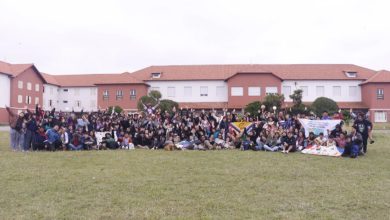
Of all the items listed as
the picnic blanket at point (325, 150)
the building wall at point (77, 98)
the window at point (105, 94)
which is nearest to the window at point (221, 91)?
the window at point (105, 94)

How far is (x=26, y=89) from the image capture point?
208ft

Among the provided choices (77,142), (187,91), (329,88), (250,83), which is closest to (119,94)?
(187,91)

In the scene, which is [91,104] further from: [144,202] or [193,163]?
[144,202]

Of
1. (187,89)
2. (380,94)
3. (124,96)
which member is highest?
(187,89)

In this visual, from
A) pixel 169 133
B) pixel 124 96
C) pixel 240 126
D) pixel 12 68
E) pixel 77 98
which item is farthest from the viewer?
pixel 77 98

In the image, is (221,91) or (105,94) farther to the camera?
Answer: (105,94)

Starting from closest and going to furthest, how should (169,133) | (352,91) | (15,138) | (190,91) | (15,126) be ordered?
(15,126)
(15,138)
(169,133)
(352,91)
(190,91)

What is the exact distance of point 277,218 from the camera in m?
6.44

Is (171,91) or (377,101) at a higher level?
(171,91)

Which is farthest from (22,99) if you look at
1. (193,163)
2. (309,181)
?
(309,181)

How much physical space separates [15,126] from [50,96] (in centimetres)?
6065

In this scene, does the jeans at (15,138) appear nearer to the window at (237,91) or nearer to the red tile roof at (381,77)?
the window at (237,91)

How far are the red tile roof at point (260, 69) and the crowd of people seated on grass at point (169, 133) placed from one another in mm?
41400

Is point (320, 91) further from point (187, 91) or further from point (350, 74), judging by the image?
point (187, 91)
